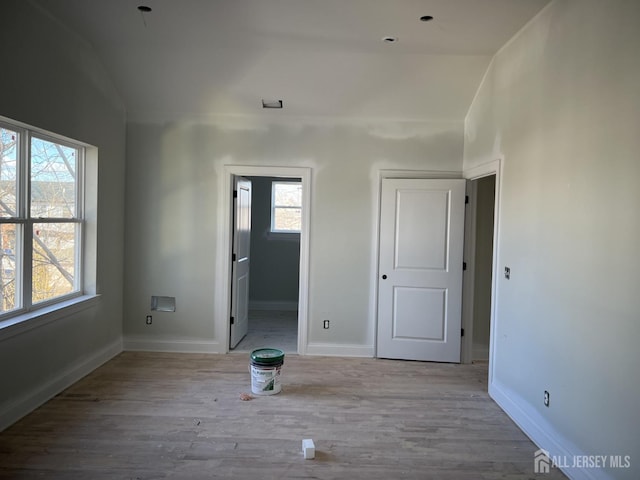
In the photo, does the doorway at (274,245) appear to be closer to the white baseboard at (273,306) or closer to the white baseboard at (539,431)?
the white baseboard at (273,306)

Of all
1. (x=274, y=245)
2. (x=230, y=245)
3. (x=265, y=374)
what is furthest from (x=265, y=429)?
(x=274, y=245)

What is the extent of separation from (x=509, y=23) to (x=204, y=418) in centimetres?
365

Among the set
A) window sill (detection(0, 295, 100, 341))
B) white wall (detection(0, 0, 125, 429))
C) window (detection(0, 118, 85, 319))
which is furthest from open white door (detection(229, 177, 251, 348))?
window (detection(0, 118, 85, 319))

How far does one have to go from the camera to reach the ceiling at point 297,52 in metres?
3.25

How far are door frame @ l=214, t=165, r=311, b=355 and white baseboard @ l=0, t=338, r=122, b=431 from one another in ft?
3.70

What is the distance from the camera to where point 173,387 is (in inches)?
151

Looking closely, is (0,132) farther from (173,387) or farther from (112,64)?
(173,387)

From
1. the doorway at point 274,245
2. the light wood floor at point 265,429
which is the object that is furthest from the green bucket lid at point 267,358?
the doorway at point 274,245

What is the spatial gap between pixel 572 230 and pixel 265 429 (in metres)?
2.35

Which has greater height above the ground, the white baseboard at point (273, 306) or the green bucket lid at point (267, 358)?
the green bucket lid at point (267, 358)

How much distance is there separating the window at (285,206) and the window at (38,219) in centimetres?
346

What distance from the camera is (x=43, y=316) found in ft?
11.0

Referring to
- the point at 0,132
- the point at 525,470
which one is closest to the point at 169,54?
the point at 0,132

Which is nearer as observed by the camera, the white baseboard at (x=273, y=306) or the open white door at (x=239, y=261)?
the open white door at (x=239, y=261)
